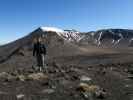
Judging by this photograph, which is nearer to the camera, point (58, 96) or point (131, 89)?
point (58, 96)

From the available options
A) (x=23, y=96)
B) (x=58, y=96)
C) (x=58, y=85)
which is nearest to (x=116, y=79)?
(x=58, y=85)

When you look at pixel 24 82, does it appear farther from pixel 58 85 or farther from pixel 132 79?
pixel 132 79

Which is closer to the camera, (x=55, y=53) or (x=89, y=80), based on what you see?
(x=89, y=80)

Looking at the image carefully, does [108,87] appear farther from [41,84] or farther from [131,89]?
[41,84]

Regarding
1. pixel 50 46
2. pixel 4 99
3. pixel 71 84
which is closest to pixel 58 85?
pixel 71 84

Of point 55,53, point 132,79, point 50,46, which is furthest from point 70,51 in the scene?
point 132,79

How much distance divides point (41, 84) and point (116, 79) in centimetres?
413

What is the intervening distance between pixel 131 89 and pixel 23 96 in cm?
462

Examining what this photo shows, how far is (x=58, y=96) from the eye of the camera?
31.6ft

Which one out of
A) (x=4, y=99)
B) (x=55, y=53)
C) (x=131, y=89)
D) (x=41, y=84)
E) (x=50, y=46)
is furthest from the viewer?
(x=50, y=46)

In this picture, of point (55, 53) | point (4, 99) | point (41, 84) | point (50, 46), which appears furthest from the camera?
point (50, 46)

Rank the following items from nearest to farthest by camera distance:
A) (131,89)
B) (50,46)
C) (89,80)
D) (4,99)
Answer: (4,99) < (131,89) < (89,80) < (50,46)

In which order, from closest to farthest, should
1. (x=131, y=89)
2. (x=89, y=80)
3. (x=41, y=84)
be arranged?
(x=131, y=89)
(x=41, y=84)
(x=89, y=80)

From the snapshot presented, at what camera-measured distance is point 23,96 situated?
31.3 feet
